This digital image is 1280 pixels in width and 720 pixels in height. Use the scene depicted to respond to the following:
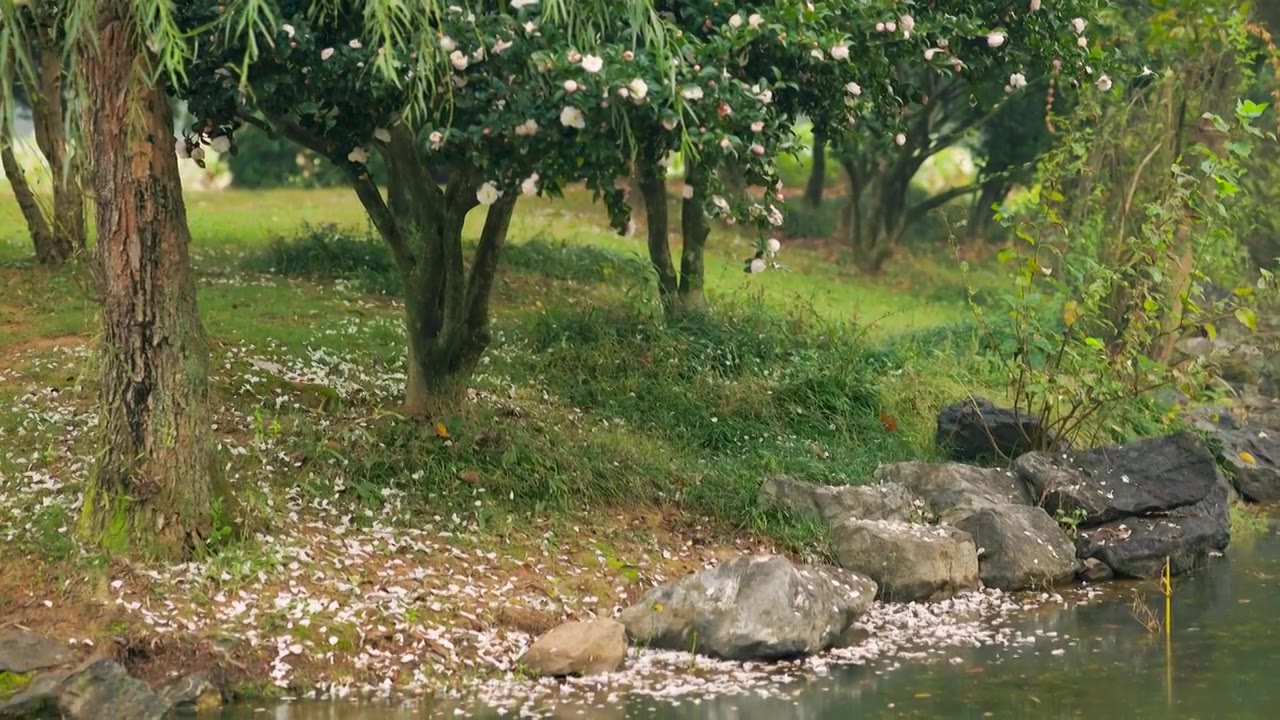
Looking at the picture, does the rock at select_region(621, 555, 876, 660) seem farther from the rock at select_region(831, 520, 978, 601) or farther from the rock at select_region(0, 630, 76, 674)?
Result: the rock at select_region(0, 630, 76, 674)

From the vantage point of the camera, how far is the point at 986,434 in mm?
13938

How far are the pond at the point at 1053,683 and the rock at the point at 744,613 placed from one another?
→ 42 cm

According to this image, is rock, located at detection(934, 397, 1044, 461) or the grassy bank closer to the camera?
the grassy bank

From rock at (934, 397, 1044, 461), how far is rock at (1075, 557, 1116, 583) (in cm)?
167

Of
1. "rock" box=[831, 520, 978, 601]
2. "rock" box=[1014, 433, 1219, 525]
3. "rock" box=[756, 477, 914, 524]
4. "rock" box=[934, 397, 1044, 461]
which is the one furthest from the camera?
"rock" box=[934, 397, 1044, 461]

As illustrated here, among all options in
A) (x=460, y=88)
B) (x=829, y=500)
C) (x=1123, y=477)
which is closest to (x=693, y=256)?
(x=829, y=500)

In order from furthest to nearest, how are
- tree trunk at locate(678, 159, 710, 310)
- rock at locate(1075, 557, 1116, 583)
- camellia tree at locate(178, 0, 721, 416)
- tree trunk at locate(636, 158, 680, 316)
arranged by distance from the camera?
tree trunk at locate(678, 159, 710, 310) → tree trunk at locate(636, 158, 680, 316) → rock at locate(1075, 557, 1116, 583) → camellia tree at locate(178, 0, 721, 416)

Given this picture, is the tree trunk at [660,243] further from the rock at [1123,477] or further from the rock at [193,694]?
the rock at [193,694]

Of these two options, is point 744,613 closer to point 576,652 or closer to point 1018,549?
point 576,652

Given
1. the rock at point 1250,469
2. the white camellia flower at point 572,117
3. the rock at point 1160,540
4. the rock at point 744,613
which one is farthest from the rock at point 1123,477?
the white camellia flower at point 572,117

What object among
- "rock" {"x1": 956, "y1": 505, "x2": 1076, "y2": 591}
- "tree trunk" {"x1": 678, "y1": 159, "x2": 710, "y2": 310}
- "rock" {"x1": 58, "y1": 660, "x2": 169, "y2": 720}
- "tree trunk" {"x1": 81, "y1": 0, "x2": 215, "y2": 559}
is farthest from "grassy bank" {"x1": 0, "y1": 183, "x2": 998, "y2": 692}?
"rock" {"x1": 956, "y1": 505, "x2": 1076, "y2": 591}

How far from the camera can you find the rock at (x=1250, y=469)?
15.4 metres

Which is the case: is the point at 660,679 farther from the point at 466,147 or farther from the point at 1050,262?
the point at 1050,262

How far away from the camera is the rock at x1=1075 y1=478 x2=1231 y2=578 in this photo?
1248cm
